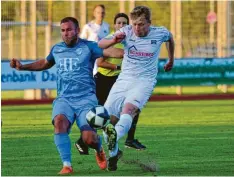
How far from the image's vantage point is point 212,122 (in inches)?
824

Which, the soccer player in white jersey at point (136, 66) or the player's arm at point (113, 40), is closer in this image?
the player's arm at point (113, 40)

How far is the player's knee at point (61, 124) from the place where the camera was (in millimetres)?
12031

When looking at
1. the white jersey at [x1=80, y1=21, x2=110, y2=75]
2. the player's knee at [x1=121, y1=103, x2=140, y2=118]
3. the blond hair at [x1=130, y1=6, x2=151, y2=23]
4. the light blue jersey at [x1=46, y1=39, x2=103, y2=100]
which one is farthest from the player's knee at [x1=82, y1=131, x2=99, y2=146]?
the white jersey at [x1=80, y1=21, x2=110, y2=75]

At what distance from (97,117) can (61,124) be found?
49 cm

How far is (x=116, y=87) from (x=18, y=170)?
179 centimetres

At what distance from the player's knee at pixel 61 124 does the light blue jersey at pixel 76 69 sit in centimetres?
36

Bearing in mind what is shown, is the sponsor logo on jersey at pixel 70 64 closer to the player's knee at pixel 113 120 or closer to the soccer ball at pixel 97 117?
the soccer ball at pixel 97 117

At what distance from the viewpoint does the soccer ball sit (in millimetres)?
11820

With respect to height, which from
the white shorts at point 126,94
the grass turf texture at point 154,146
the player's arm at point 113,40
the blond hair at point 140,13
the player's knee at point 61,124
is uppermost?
the blond hair at point 140,13

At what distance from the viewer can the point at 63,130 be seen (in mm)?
12039

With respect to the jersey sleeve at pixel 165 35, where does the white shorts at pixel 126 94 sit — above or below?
below

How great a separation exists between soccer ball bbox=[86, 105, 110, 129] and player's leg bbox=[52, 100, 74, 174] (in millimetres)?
309

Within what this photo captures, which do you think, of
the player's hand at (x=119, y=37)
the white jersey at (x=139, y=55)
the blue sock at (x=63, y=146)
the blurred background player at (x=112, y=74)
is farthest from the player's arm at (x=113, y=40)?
the blurred background player at (x=112, y=74)

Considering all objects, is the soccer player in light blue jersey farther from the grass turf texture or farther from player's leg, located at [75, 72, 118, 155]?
player's leg, located at [75, 72, 118, 155]
